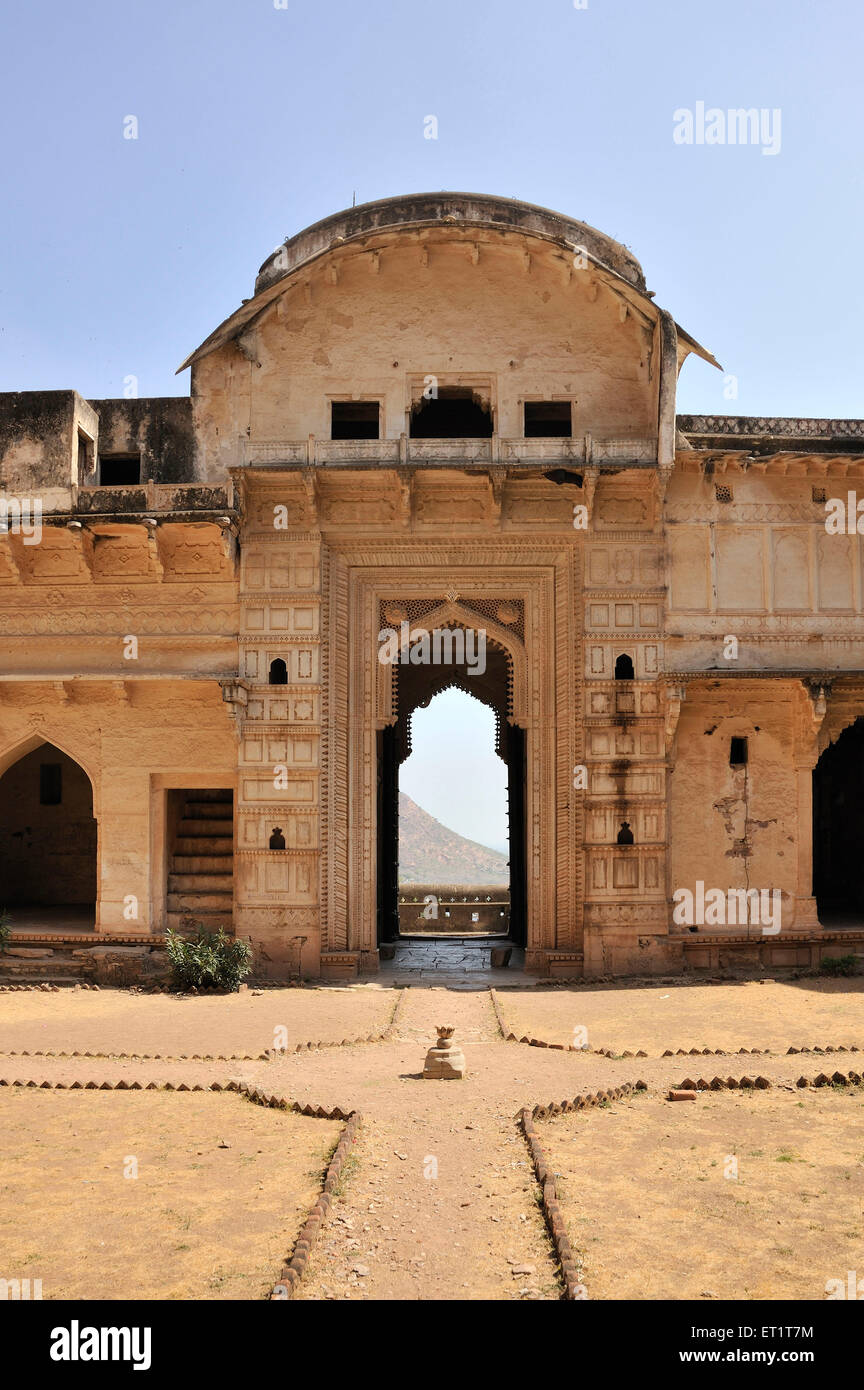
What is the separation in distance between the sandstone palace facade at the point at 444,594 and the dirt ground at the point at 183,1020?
56.0 inches

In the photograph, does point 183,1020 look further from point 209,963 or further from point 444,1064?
point 444,1064

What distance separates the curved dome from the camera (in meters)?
15.3

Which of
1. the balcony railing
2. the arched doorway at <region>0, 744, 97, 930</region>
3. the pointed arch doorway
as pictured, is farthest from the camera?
the arched doorway at <region>0, 744, 97, 930</region>

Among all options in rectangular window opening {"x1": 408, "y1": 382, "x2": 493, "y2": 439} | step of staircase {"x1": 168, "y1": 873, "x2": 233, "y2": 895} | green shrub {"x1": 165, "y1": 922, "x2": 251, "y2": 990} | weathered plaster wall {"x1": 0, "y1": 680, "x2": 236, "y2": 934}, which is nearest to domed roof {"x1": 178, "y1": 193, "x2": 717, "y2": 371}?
rectangular window opening {"x1": 408, "y1": 382, "x2": 493, "y2": 439}

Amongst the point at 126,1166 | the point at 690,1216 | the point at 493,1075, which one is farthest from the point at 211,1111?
the point at 690,1216

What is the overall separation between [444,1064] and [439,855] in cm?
7559

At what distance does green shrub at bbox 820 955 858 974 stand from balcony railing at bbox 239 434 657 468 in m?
7.21

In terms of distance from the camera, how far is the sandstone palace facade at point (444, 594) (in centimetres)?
1520

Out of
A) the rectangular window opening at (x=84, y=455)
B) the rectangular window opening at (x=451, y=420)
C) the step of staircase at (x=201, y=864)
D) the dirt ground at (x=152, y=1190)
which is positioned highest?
the rectangular window opening at (x=451, y=420)

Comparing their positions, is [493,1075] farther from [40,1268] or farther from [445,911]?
[445,911]

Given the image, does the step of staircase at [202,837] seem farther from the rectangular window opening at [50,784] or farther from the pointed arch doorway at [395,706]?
the rectangular window opening at [50,784]

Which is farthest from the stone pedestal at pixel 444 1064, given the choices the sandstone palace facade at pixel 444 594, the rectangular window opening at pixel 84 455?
the rectangular window opening at pixel 84 455

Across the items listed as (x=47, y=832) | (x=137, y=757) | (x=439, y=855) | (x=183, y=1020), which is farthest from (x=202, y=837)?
(x=439, y=855)

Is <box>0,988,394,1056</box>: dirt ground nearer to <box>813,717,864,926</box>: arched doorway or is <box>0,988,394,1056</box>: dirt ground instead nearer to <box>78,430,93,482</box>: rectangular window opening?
<box>78,430,93,482</box>: rectangular window opening
